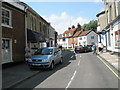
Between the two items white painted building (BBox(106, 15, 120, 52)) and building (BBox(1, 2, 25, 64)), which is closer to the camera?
building (BBox(1, 2, 25, 64))

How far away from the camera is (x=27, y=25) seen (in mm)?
15406

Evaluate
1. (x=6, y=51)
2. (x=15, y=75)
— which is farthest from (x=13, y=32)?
(x=15, y=75)

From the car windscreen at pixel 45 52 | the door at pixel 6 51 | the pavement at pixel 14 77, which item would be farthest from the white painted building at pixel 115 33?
the door at pixel 6 51

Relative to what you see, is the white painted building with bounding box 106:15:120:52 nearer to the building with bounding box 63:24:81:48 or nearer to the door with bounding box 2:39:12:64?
the door with bounding box 2:39:12:64

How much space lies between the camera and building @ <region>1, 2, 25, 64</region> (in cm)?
1119

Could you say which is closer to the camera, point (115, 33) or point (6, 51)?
point (6, 51)

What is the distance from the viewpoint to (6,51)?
11.4 m

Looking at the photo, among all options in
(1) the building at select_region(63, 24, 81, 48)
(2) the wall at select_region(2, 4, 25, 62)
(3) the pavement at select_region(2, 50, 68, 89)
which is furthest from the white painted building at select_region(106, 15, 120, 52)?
(1) the building at select_region(63, 24, 81, 48)

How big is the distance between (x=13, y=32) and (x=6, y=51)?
1.94 metres

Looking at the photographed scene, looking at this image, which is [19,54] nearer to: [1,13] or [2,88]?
[1,13]

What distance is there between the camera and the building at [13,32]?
440 inches

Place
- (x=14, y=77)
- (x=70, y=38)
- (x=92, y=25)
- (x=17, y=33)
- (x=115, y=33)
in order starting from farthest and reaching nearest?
(x=92, y=25) → (x=70, y=38) → (x=115, y=33) → (x=17, y=33) → (x=14, y=77)

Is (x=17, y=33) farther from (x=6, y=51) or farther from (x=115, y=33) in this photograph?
(x=115, y=33)

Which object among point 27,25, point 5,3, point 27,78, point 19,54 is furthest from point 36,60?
point 27,25
